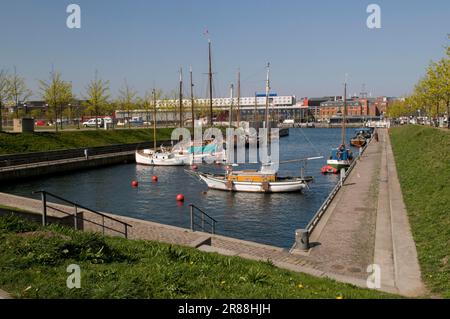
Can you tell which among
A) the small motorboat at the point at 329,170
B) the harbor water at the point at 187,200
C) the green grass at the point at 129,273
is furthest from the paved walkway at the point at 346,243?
the small motorboat at the point at 329,170

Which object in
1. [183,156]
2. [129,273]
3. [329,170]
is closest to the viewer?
[129,273]

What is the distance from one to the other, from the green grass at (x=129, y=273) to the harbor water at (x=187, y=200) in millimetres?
11425

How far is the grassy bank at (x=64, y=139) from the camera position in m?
50.2

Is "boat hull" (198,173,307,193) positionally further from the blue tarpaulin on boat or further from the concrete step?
the blue tarpaulin on boat

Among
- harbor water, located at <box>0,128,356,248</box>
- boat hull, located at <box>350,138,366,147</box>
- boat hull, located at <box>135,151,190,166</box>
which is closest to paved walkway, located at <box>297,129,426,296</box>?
harbor water, located at <box>0,128,356,248</box>

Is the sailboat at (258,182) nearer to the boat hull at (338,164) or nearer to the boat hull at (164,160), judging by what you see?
the boat hull at (338,164)

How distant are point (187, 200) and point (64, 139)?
3368 centimetres

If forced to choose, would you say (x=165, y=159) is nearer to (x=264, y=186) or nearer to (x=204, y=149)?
(x=204, y=149)

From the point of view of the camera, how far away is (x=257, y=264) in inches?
447

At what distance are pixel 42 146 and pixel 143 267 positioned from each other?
1962 inches

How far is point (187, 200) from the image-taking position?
33.8 m

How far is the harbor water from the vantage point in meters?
25.6

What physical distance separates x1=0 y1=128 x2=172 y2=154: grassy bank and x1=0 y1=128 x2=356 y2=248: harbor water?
8292 mm

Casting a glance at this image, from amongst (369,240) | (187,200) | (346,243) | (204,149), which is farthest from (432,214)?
(204,149)
